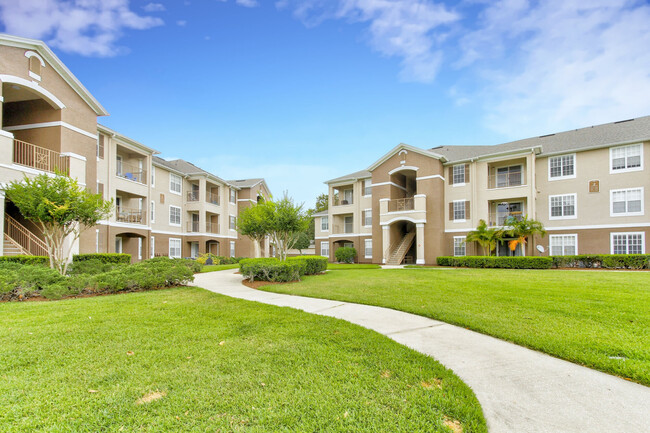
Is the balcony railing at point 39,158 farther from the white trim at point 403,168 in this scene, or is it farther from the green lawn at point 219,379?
the white trim at point 403,168

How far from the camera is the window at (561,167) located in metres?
21.9

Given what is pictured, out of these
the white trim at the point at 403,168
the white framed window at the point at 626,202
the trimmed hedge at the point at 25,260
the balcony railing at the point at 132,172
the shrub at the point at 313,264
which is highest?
the white trim at the point at 403,168

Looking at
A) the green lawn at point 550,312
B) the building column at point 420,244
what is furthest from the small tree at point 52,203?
the building column at point 420,244

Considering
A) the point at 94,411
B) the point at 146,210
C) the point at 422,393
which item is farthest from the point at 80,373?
the point at 146,210

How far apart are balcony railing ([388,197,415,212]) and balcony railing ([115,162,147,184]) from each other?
1912 cm

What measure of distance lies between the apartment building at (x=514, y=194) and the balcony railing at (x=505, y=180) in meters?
0.07

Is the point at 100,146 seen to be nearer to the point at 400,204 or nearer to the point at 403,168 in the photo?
the point at 403,168

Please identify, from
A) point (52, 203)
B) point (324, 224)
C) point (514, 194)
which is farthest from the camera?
point (324, 224)

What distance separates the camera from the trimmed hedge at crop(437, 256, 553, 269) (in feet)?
61.7

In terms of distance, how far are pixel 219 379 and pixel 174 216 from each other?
28204 mm

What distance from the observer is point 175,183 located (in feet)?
95.2

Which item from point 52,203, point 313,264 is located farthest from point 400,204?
point 52,203

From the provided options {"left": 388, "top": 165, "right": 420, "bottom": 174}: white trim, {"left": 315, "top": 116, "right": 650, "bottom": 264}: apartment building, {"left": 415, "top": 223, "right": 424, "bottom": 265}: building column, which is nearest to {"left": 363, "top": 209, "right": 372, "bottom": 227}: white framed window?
{"left": 315, "top": 116, "right": 650, "bottom": 264}: apartment building

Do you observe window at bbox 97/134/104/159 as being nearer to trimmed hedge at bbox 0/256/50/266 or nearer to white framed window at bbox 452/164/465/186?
trimmed hedge at bbox 0/256/50/266
